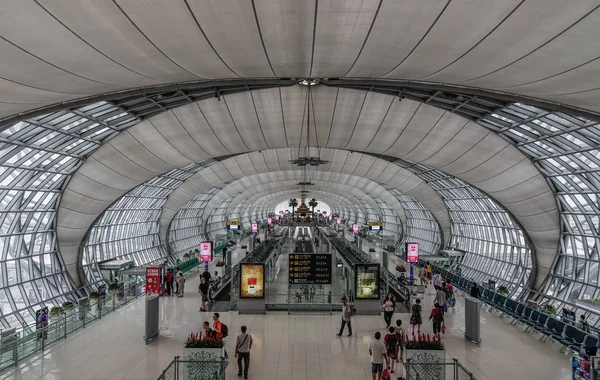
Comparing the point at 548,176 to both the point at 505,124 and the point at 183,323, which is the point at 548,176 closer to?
the point at 505,124

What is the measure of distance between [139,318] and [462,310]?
1255cm

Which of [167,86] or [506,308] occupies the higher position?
[167,86]

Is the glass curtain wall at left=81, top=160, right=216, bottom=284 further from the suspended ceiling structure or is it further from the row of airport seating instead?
the row of airport seating

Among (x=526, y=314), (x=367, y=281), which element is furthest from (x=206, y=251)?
(x=526, y=314)

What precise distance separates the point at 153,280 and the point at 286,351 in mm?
8857

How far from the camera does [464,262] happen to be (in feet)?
150

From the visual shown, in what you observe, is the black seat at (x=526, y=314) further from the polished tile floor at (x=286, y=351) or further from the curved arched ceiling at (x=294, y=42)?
the curved arched ceiling at (x=294, y=42)

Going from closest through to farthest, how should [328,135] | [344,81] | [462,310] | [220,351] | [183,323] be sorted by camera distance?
[220,351] → [183,323] → [462,310] → [344,81] → [328,135]

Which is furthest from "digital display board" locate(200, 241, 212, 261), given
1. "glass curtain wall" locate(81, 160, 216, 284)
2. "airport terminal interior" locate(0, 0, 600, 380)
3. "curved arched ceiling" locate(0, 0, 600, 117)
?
"curved arched ceiling" locate(0, 0, 600, 117)

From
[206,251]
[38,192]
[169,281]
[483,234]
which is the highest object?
[38,192]

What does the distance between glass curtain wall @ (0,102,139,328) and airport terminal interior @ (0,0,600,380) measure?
0.13 metres

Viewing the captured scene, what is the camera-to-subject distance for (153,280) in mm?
18141

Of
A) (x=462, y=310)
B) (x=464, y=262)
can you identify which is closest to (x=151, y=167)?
(x=462, y=310)

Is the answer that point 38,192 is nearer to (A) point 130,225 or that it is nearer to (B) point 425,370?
(A) point 130,225
